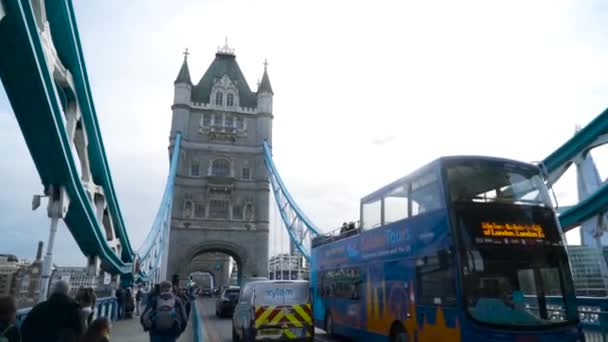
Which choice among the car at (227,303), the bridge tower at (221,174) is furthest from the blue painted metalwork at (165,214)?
the car at (227,303)

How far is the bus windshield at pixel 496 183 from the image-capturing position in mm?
7168

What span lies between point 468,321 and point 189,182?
3949 cm

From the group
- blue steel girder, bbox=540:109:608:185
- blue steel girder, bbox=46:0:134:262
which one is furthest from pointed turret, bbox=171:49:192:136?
blue steel girder, bbox=540:109:608:185

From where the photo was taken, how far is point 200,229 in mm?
41906

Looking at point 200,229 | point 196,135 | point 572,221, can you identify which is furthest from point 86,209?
point 196,135

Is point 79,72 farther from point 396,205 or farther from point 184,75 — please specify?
point 184,75

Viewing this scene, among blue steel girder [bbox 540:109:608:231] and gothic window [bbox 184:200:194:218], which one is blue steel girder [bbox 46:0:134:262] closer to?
blue steel girder [bbox 540:109:608:231]

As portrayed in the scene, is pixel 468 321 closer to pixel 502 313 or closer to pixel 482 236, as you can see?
pixel 502 313

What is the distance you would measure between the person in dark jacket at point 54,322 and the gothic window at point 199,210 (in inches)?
1548

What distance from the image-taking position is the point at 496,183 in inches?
295

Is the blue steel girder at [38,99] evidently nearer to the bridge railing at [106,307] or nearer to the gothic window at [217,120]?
the bridge railing at [106,307]

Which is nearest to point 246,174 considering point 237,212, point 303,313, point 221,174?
point 221,174

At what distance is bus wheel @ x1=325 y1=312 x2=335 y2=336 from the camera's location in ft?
39.9

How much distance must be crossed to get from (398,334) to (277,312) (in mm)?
2598
